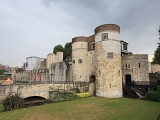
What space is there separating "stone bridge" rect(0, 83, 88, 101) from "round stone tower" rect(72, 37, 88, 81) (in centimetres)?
653

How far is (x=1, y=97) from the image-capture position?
1599 cm

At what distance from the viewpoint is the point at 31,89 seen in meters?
18.3

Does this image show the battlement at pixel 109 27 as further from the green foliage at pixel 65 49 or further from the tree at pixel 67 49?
the green foliage at pixel 65 49

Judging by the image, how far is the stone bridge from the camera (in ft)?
53.8

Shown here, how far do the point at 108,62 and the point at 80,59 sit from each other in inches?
330

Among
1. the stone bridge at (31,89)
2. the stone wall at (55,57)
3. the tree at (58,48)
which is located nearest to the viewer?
the stone bridge at (31,89)

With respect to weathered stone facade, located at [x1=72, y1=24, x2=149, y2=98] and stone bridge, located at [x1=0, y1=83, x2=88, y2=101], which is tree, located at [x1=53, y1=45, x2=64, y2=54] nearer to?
weathered stone facade, located at [x1=72, y1=24, x2=149, y2=98]

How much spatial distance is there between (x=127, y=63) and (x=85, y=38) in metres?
10.2

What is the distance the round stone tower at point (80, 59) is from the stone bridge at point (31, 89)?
6.53 metres

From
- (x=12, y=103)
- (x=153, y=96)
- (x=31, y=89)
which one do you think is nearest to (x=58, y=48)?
(x=31, y=89)

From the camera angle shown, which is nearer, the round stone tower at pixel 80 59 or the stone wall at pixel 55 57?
the round stone tower at pixel 80 59

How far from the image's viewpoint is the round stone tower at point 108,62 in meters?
21.1

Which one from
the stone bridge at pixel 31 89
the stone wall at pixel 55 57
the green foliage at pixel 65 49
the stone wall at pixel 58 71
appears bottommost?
the stone bridge at pixel 31 89

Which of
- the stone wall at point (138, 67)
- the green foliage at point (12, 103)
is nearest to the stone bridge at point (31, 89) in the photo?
the green foliage at point (12, 103)
